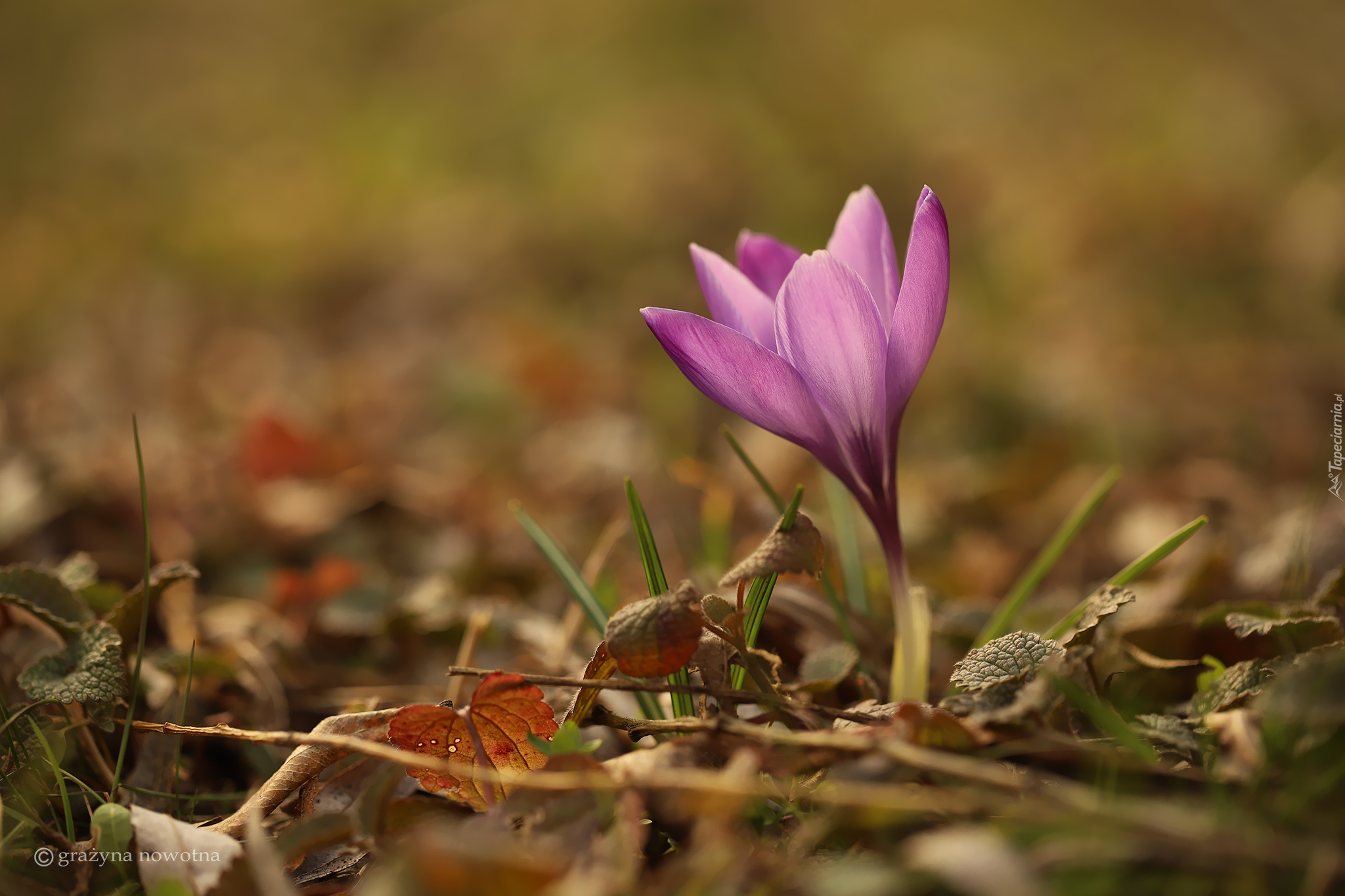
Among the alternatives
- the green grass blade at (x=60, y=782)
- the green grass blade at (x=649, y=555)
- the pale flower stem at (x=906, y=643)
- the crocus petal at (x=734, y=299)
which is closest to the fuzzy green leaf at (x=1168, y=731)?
the pale flower stem at (x=906, y=643)

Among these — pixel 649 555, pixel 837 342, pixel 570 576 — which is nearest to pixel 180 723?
pixel 570 576

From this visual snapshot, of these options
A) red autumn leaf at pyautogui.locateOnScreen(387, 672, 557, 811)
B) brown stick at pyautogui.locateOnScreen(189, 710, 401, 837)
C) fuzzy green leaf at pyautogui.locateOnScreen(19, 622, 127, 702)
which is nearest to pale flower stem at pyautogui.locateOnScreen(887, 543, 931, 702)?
red autumn leaf at pyautogui.locateOnScreen(387, 672, 557, 811)

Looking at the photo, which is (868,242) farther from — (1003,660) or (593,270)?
(593,270)

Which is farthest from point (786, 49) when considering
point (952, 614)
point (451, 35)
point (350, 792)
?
point (350, 792)

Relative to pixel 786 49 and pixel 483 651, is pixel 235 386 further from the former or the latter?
pixel 786 49

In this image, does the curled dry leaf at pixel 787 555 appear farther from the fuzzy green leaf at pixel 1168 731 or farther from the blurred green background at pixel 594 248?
the blurred green background at pixel 594 248

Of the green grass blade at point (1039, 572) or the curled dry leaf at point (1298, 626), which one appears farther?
the green grass blade at point (1039, 572)

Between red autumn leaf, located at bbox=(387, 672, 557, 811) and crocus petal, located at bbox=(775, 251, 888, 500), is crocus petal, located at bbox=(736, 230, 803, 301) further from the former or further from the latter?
red autumn leaf, located at bbox=(387, 672, 557, 811)
